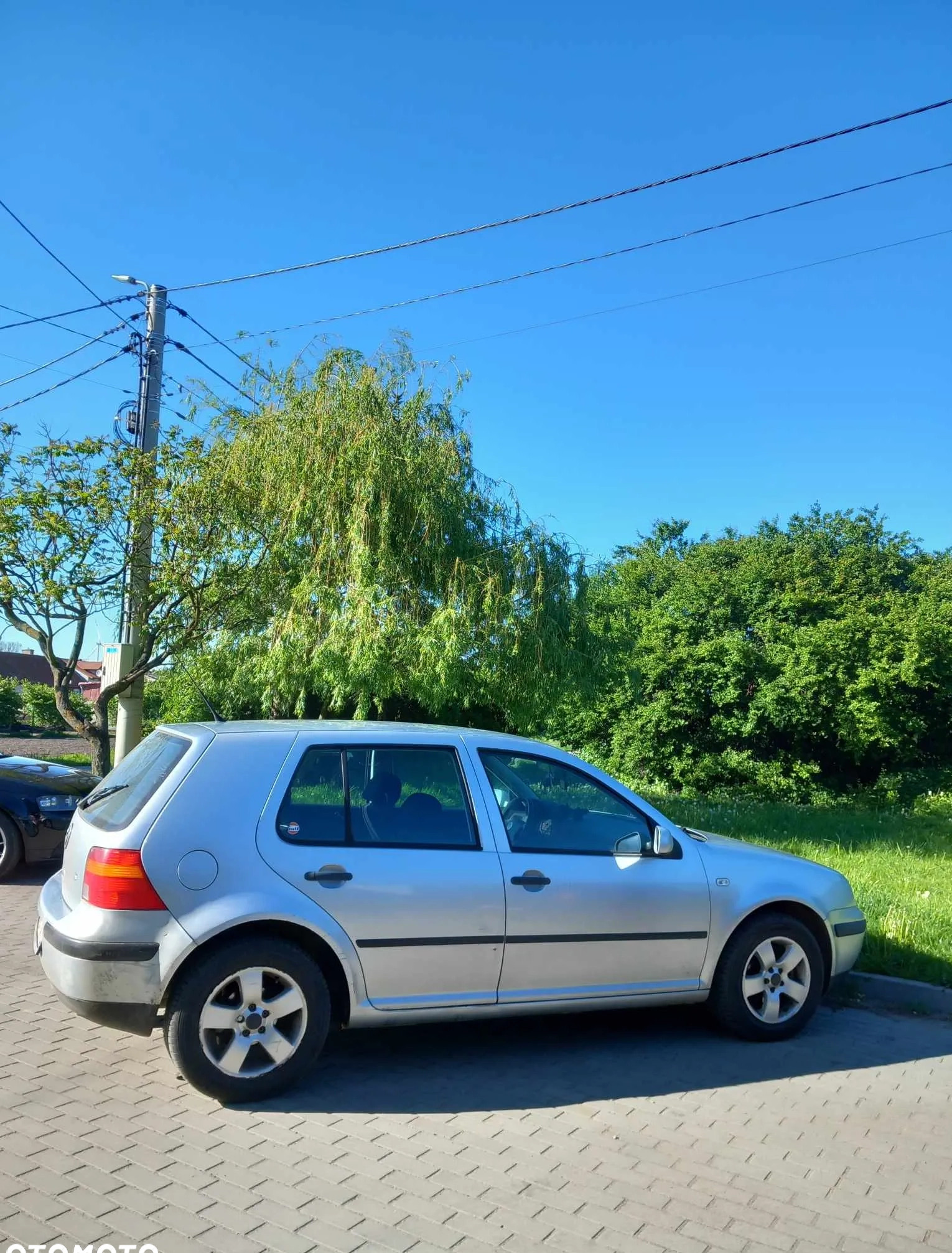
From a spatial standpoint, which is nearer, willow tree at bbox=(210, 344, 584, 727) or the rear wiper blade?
the rear wiper blade

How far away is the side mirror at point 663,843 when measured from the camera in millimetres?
5105

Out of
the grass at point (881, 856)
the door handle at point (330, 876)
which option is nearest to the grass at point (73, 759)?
the grass at point (881, 856)

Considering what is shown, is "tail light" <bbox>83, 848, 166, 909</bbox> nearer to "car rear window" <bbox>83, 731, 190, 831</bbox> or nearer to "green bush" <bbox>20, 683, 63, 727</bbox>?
"car rear window" <bbox>83, 731, 190, 831</bbox>

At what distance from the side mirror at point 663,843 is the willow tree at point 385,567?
6547 millimetres

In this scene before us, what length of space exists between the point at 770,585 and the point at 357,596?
18.6m

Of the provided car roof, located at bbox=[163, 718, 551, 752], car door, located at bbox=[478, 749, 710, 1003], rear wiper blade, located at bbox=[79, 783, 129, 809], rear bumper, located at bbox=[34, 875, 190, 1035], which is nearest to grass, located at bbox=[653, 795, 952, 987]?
car door, located at bbox=[478, 749, 710, 1003]

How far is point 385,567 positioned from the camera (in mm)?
12234

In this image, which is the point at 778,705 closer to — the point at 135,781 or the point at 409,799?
the point at 409,799

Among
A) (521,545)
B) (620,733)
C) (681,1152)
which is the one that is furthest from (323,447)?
(620,733)

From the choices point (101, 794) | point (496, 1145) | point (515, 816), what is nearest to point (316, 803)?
point (515, 816)

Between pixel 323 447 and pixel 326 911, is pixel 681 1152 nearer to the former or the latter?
pixel 326 911

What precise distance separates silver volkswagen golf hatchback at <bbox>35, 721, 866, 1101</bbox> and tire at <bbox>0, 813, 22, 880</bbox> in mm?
4364

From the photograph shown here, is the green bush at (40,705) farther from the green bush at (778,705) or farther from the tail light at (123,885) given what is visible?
the tail light at (123,885)

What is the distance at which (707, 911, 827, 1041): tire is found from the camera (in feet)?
17.3
